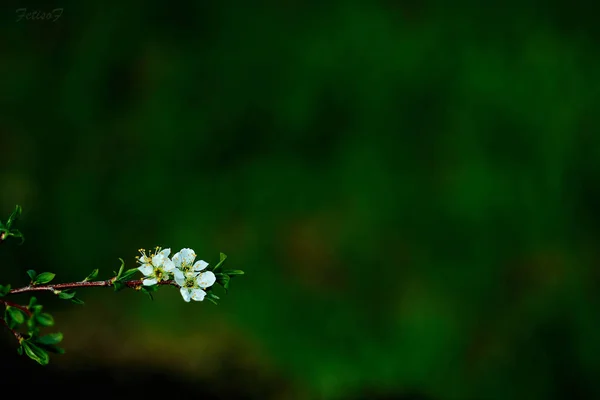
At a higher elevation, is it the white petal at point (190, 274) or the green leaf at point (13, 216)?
the green leaf at point (13, 216)

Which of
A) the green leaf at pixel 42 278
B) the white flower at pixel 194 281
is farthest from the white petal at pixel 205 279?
the green leaf at pixel 42 278

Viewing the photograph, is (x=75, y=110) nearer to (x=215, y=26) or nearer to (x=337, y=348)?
(x=215, y=26)

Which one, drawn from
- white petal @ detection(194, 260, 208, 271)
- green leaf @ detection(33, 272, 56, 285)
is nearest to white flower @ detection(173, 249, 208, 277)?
white petal @ detection(194, 260, 208, 271)

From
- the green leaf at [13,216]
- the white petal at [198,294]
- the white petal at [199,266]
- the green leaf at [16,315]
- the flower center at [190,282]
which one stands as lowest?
the green leaf at [16,315]

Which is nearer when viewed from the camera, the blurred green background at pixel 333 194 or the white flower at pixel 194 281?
the white flower at pixel 194 281

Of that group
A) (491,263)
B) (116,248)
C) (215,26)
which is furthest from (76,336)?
(491,263)

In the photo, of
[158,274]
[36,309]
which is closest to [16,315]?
[36,309]

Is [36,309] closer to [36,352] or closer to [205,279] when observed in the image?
[36,352]

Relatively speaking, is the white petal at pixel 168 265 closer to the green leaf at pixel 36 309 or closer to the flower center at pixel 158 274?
the flower center at pixel 158 274
